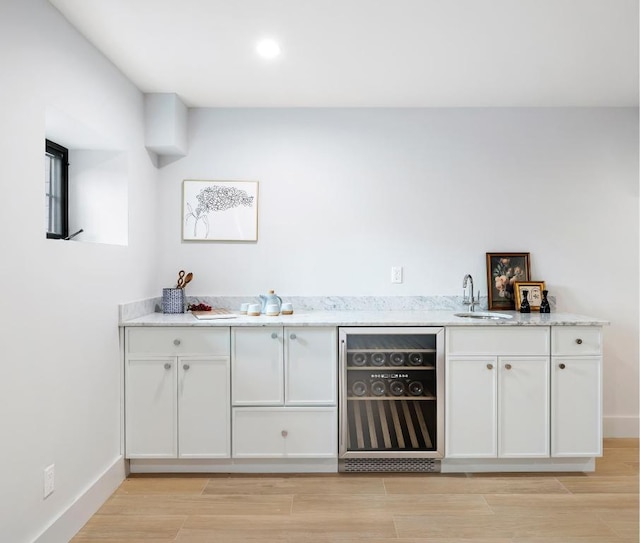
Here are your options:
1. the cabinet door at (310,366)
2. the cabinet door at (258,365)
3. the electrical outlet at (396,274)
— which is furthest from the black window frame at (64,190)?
the electrical outlet at (396,274)

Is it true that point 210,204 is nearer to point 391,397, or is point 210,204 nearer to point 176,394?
point 176,394

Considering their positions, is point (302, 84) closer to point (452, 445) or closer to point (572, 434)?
point (452, 445)

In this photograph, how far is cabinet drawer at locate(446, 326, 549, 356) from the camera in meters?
2.70

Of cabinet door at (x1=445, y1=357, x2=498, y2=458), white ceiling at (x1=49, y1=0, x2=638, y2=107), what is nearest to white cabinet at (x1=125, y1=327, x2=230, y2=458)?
cabinet door at (x1=445, y1=357, x2=498, y2=458)

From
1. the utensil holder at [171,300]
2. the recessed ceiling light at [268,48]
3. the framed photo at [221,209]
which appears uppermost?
the recessed ceiling light at [268,48]

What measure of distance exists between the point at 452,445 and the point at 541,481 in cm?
53

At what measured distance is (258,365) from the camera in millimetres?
2701

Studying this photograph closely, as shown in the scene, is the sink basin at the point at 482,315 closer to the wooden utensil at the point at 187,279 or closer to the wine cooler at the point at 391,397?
the wine cooler at the point at 391,397

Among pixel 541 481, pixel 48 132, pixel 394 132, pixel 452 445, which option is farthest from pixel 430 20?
pixel 541 481

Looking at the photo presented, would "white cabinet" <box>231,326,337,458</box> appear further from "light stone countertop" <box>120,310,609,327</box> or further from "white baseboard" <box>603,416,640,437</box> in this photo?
"white baseboard" <box>603,416,640,437</box>

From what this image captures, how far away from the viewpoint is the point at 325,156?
130 inches

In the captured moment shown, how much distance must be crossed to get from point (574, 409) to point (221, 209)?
2.53 m

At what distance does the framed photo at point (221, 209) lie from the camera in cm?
329

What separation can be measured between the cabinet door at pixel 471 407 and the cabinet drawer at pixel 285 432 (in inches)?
26.3
